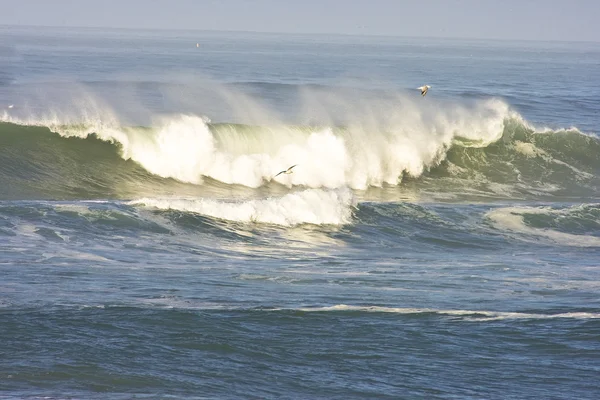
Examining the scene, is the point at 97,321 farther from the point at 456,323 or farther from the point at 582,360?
the point at 582,360

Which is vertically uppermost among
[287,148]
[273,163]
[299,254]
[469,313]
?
[287,148]

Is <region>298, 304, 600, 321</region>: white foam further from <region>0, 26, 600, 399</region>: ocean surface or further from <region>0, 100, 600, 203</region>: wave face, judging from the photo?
<region>0, 100, 600, 203</region>: wave face

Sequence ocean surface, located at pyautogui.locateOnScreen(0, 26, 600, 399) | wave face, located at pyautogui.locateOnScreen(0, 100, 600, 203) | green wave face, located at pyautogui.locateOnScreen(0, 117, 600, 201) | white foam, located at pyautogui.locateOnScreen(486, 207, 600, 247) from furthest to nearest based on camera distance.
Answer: wave face, located at pyautogui.locateOnScreen(0, 100, 600, 203) → green wave face, located at pyautogui.locateOnScreen(0, 117, 600, 201) → white foam, located at pyautogui.locateOnScreen(486, 207, 600, 247) → ocean surface, located at pyautogui.locateOnScreen(0, 26, 600, 399)

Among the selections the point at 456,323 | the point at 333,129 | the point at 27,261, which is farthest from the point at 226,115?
A: the point at 456,323

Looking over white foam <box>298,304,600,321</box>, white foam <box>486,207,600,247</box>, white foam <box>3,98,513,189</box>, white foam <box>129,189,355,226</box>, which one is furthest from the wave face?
white foam <box>298,304,600,321</box>

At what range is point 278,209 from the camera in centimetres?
2006

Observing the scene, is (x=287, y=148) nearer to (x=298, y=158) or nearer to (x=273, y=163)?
(x=298, y=158)

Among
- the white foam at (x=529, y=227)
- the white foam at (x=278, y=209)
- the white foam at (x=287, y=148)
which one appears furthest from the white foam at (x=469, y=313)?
the white foam at (x=287, y=148)

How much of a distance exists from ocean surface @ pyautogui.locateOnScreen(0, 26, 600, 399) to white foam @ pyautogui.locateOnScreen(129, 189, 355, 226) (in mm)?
46

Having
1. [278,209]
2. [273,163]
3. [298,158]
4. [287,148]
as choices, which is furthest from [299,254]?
[287,148]

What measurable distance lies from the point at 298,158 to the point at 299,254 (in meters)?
11.8

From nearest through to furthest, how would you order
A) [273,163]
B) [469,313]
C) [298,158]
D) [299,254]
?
[469,313] < [299,254] < [273,163] < [298,158]

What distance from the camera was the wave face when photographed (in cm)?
2542

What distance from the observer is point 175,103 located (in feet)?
149
